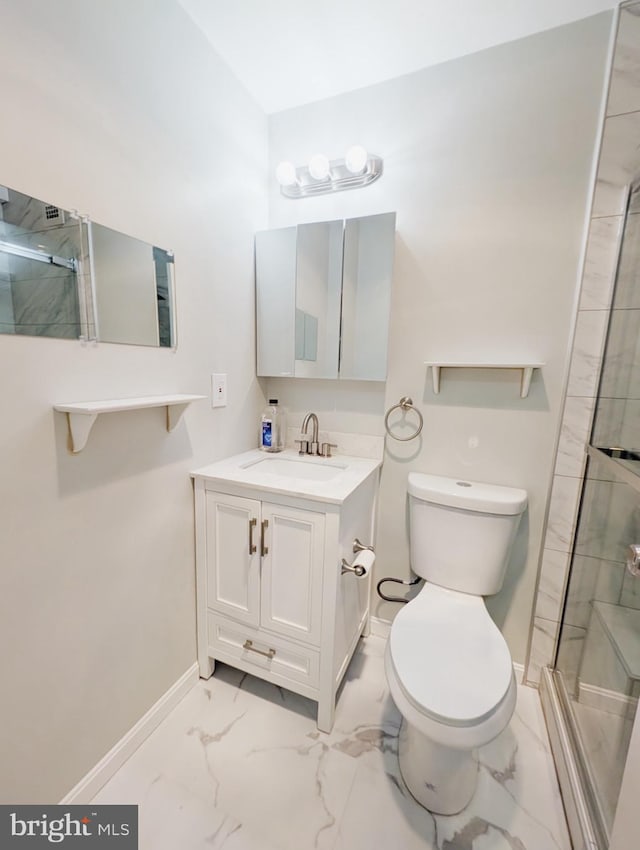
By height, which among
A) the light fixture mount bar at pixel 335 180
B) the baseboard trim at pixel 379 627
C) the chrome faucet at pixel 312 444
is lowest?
the baseboard trim at pixel 379 627

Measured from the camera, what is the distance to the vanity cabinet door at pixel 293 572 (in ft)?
3.83

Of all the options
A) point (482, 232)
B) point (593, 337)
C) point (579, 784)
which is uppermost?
point (482, 232)

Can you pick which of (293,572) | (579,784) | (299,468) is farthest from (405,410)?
(579,784)

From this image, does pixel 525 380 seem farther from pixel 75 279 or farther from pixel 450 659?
pixel 75 279

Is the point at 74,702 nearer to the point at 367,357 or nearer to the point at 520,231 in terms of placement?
the point at 367,357

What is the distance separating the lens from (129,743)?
113 centimetres

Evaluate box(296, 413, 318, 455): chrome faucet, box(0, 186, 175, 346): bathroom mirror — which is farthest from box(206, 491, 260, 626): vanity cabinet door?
box(0, 186, 175, 346): bathroom mirror

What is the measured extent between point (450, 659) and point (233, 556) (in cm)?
78

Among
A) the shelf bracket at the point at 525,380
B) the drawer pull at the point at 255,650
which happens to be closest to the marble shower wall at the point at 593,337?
the shelf bracket at the point at 525,380

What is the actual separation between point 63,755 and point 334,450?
130 cm

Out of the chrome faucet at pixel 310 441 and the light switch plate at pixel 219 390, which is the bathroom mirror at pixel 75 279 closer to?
the light switch plate at pixel 219 390

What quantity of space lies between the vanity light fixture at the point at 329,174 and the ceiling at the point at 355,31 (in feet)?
0.92

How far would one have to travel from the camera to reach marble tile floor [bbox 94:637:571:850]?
3.14 feet

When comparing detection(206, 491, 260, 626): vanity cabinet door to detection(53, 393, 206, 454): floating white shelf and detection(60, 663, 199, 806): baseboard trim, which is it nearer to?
detection(60, 663, 199, 806): baseboard trim
